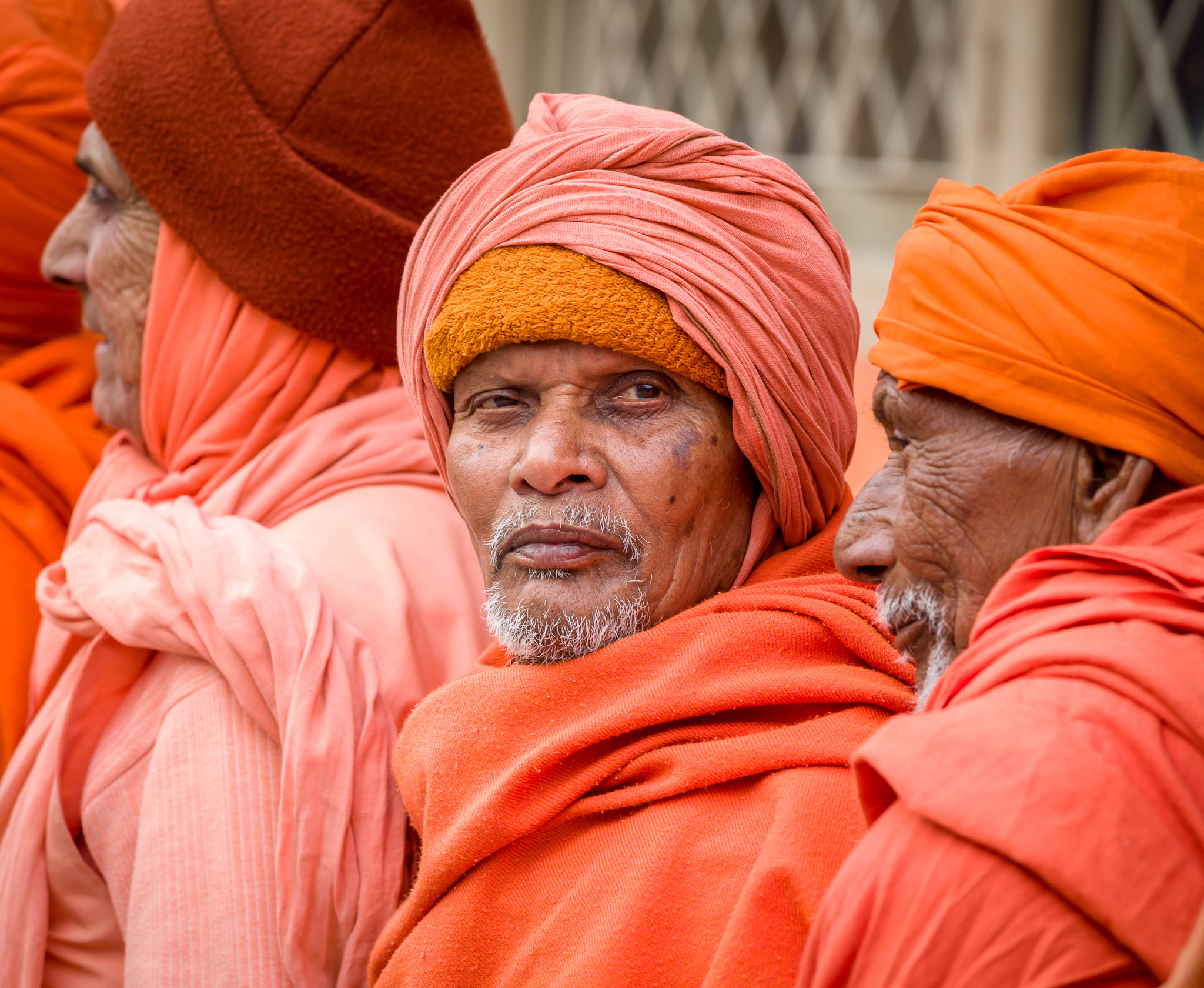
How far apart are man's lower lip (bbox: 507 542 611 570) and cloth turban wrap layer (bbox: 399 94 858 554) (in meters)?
0.34

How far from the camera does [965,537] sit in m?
1.79

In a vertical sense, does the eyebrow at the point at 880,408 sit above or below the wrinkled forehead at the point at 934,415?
below

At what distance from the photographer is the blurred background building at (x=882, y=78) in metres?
5.60

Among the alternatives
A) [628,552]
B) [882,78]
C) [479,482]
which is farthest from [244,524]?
[882,78]

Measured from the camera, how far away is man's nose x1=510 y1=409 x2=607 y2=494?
7.71 ft

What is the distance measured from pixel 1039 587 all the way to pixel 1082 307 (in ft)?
1.18

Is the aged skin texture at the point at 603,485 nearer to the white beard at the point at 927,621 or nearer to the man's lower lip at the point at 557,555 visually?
the man's lower lip at the point at 557,555

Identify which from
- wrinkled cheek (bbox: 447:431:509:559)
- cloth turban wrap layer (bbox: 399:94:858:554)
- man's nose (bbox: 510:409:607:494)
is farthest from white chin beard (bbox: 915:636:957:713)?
wrinkled cheek (bbox: 447:431:509:559)

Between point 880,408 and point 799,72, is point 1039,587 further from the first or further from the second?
point 799,72

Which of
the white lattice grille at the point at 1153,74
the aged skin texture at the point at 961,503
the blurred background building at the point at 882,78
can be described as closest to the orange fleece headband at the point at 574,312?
the aged skin texture at the point at 961,503

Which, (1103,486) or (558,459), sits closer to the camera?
(1103,486)

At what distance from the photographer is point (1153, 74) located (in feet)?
17.8

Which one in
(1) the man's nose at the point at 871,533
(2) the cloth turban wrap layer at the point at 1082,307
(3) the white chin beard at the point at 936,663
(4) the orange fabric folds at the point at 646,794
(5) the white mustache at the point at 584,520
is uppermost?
(2) the cloth turban wrap layer at the point at 1082,307

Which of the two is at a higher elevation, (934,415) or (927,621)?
(934,415)
